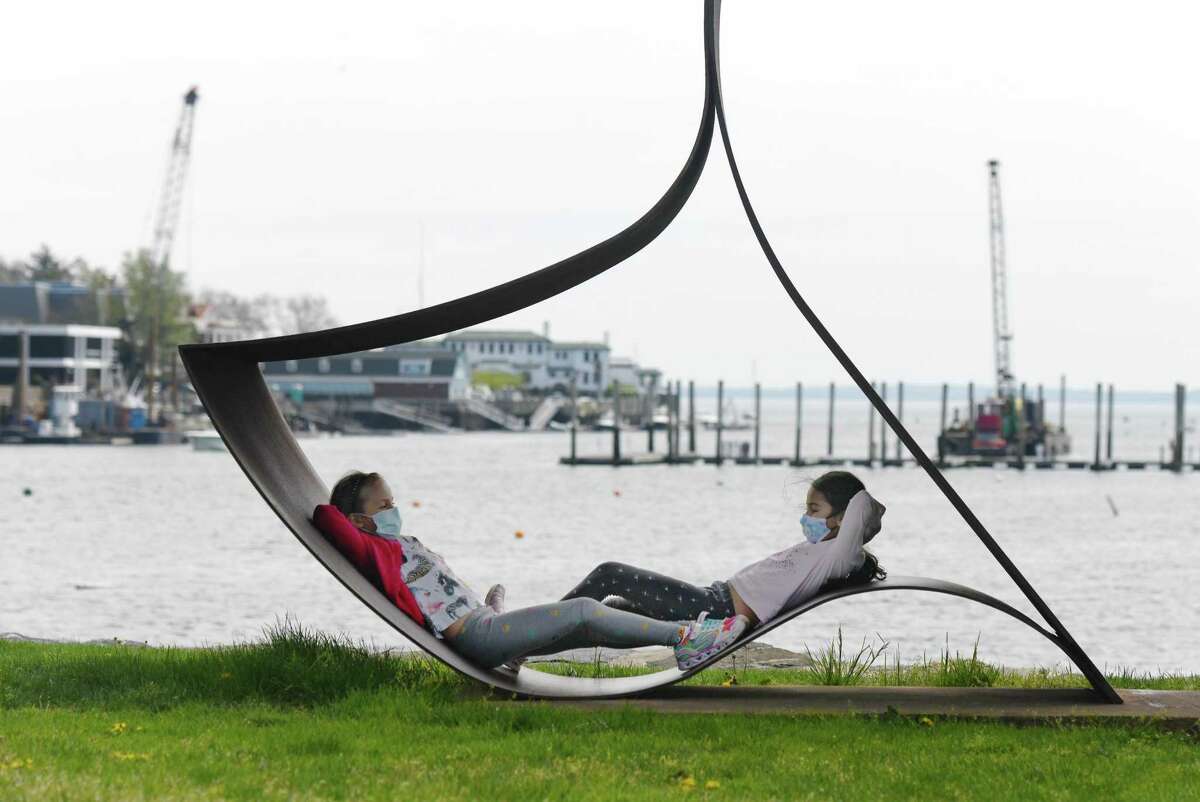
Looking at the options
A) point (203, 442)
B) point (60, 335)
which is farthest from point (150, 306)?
point (203, 442)

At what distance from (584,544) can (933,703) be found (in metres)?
31.8

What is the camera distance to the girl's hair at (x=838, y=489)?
6301 millimetres

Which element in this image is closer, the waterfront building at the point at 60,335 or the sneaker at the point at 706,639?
the sneaker at the point at 706,639

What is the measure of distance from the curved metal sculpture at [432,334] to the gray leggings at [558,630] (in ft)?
0.41

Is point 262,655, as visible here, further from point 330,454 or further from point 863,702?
point 330,454

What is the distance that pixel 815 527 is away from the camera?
20.8 feet

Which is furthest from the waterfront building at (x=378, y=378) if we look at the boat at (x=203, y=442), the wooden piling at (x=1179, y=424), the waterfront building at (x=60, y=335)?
the wooden piling at (x=1179, y=424)

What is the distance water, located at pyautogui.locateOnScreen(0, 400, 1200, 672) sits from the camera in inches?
852

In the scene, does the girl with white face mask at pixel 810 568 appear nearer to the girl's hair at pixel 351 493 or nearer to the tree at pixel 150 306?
the girl's hair at pixel 351 493

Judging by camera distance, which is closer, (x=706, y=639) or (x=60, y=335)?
(x=706, y=639)

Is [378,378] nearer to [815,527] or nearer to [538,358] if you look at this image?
[538,358]

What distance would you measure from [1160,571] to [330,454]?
58.1 m

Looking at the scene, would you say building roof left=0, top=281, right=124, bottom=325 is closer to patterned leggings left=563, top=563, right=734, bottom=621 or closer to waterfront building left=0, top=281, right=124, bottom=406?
waterfront building left=0, top=281, right=124, bottom=406

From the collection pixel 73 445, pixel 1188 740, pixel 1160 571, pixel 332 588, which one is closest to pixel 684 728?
pixel 1188 740
